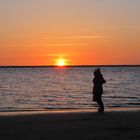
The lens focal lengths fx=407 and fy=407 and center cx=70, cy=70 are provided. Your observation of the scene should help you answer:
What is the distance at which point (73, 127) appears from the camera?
13664mm

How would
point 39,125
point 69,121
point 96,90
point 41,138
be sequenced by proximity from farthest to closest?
point 96,90, point 69,121, point 39,125, point 41,138

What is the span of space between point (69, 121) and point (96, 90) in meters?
3.43

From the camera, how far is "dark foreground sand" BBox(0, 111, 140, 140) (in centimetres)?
1196

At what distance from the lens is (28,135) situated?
12.2 meters

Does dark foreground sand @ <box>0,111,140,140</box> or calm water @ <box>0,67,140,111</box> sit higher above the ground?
calm water @ <box>0,67,140,111</box>

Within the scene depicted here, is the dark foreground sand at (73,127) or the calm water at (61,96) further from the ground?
the calm water at (61,96)

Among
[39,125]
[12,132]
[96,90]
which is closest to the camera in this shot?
[12,132]

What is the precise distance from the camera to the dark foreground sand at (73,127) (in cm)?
1196

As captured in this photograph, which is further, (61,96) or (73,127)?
(61,96)

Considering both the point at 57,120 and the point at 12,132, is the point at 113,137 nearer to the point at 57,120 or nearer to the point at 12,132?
the point at 12,132

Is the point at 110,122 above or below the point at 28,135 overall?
above

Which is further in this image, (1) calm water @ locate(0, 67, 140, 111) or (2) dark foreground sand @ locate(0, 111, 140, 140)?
(1) calm water @ locate(0, 67, 140, 111)

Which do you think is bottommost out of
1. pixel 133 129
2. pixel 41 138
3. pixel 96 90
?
pixel 41 138

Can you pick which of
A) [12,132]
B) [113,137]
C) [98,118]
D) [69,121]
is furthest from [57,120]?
[113,137]
